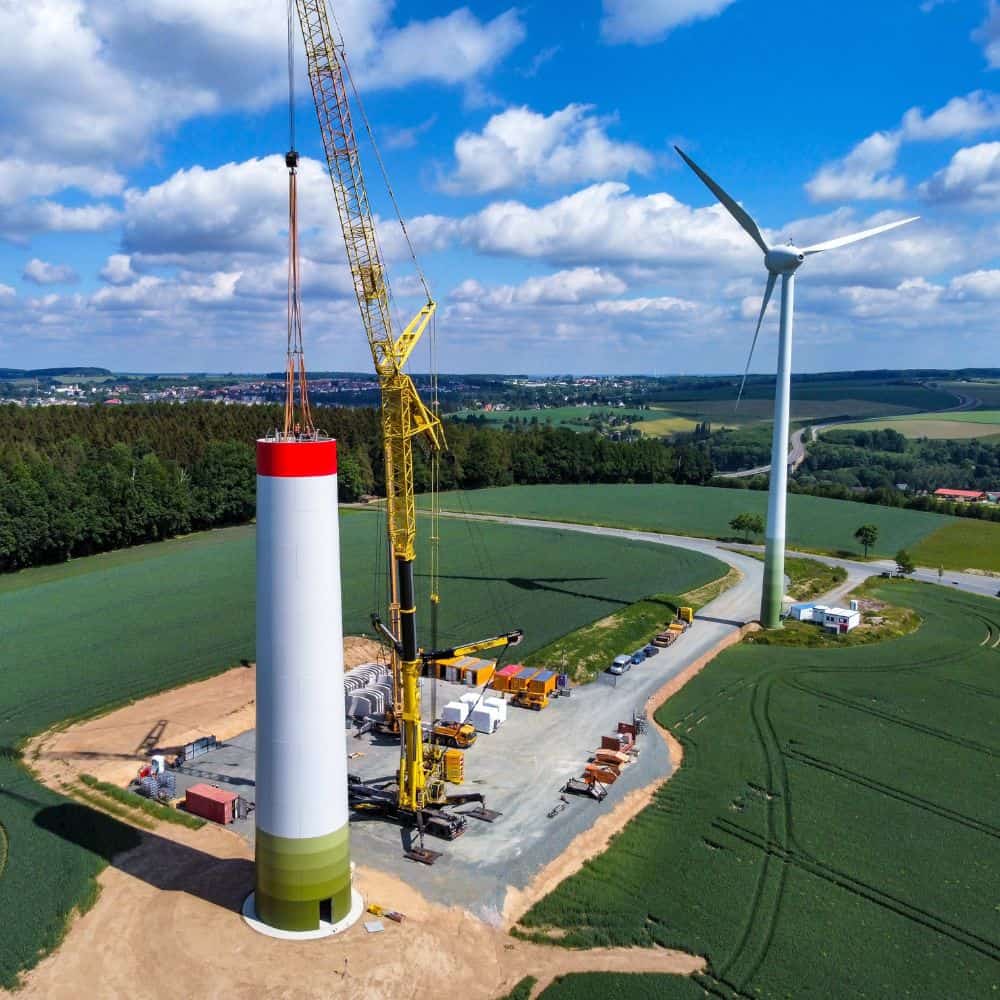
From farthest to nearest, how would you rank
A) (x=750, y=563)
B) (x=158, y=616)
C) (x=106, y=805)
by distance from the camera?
(x=750, y=563)
(x=158, y=616)
(x=106, y=805)

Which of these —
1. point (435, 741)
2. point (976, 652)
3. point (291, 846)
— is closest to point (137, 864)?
point (291, 846)

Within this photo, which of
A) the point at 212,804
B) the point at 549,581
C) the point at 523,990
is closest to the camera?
the point at 523,990

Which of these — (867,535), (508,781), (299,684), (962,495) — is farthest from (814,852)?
(962,495)

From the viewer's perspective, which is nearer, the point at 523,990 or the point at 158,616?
the point at 523,990

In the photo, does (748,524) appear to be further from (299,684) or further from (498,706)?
(299,684)

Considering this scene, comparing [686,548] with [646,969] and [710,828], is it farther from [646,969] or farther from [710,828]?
[646,969]

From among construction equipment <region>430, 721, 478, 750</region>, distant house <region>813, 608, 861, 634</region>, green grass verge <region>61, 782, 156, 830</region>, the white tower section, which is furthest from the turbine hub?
green grass verge <region>61, 782, 156, 830</region>
